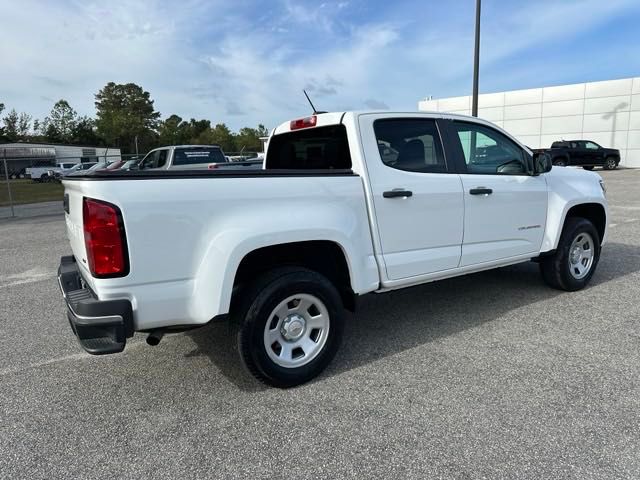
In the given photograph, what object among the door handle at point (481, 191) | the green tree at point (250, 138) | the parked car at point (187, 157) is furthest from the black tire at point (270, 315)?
the green tree at point (250, 138)

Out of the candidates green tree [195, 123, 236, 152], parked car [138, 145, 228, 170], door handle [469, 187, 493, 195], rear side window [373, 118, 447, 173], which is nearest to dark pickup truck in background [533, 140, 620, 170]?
parked car [138, 145, 228, 170]

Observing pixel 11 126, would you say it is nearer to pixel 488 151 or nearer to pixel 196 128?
pixel 196 128

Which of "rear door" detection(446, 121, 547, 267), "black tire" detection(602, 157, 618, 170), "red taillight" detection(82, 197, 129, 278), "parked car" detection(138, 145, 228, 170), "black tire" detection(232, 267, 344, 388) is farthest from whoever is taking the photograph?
"black tire" detection(602, 157, 618, 170)

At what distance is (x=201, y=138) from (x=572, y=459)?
295 ft

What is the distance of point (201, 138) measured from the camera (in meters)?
86.9

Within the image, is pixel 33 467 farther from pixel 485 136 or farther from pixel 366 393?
pixel 485 136

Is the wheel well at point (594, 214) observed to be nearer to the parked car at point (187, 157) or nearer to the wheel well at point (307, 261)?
the wheel well at point (307, 261)

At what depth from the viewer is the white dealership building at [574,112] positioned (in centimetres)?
3078

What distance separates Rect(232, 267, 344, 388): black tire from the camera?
297 cm

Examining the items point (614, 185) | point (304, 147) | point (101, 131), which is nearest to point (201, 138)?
point (101, 131)

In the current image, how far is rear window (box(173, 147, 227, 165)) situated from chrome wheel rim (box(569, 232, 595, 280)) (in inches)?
480

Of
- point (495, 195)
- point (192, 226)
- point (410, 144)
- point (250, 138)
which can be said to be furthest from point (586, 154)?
point (250, 138)

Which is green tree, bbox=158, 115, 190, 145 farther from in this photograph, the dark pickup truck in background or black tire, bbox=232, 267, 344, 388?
black tire, bbox=232, 267, 344, 388

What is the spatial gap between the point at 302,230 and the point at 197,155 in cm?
1321
